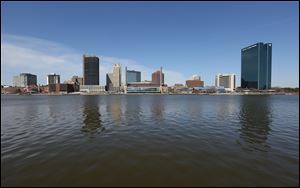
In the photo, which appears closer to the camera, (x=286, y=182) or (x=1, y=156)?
(x=286, y=182)

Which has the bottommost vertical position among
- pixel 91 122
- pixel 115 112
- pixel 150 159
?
pixel 115 112

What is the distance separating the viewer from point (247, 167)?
13.2 meters

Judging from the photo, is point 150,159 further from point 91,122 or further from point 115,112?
point 115,112

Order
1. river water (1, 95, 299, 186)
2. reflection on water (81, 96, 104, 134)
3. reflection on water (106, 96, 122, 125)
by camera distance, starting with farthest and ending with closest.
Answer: reflection on water (106, 96, 122, 125), reflection on water (81, 96, 104, 134), river water (1, 95, 299, 186)

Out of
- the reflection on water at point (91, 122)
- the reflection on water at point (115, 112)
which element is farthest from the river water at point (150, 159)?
the reflection on water at point (115, 112)

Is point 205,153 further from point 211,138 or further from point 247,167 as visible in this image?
point 211,138

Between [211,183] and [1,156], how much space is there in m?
16.0

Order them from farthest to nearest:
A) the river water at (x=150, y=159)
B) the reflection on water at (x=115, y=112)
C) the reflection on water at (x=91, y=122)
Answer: the reflection on water at (x=115, y=112), the reflection on water at (x=91, y=122), the river water at (x=150, y=159)

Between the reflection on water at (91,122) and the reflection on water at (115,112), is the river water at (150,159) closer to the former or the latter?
the reflection on water at (91,122)

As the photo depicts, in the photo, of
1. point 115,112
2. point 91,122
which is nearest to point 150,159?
point 91,122

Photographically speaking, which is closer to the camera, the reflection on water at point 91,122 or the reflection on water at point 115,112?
the reflection on water at point 91,122

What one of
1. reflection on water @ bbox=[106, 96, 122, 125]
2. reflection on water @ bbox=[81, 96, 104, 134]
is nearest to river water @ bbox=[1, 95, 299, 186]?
reflection on water @ bbox=[81, 96, 104, 134]

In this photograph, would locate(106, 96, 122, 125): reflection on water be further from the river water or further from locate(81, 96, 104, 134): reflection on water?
the river water

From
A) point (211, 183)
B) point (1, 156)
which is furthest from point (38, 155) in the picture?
point (211, 183)
